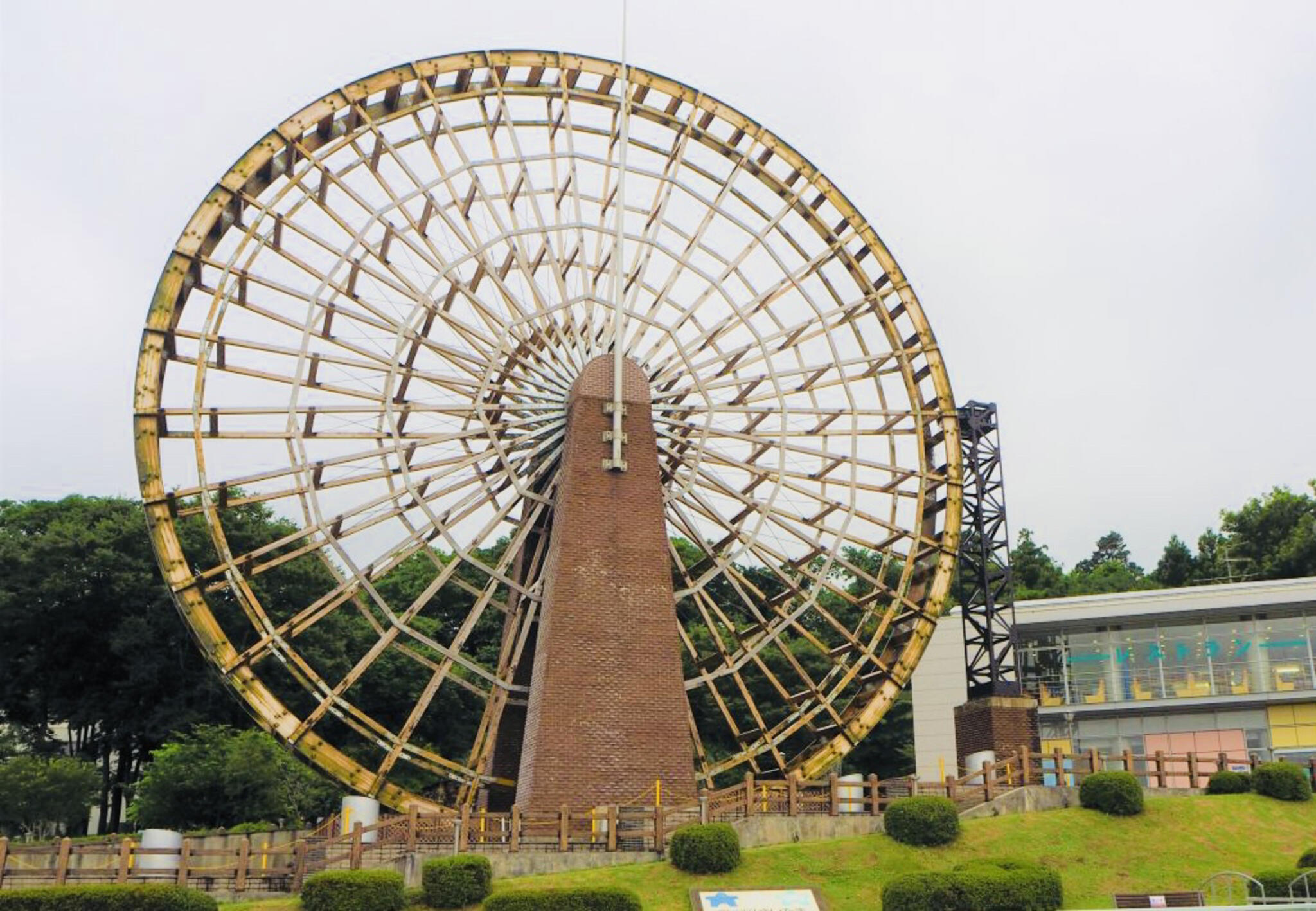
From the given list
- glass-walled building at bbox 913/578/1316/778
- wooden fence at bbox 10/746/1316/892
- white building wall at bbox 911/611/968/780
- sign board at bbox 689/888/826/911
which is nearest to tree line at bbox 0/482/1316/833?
white building wall at bbox 911/611/968/780

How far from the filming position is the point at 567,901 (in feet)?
64.6

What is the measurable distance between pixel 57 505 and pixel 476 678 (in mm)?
16656

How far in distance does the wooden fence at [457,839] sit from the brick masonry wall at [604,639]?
94 cm

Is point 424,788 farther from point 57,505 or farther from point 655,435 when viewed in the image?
point 655,435

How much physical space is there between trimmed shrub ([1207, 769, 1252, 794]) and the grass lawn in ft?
2.52

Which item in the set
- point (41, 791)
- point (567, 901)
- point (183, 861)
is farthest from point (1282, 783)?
point (41, 791)

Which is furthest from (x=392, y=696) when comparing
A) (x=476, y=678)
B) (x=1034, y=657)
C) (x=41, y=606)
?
(x=1034, y=657)

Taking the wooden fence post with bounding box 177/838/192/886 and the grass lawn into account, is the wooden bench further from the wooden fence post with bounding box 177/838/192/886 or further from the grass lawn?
the wooden fence post with bounding box 177/838/192/886

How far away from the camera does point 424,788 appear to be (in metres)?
A: 50.4

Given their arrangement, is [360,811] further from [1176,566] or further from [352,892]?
[1176,566]

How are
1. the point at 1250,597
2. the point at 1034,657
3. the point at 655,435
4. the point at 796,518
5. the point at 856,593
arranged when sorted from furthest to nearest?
the point at 856,593 → the point at 1034,657 → the point at 1250,597 → the point at 796,518 → the point at 655,435

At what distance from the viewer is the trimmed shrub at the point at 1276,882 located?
70.5 feet

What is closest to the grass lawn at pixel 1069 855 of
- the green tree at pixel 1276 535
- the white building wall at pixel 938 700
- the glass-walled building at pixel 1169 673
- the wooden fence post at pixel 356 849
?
the wooden fence post at pixel 356 849

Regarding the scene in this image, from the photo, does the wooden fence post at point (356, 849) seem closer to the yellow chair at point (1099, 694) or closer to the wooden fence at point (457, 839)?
the wooden fence at point (457, 839)
